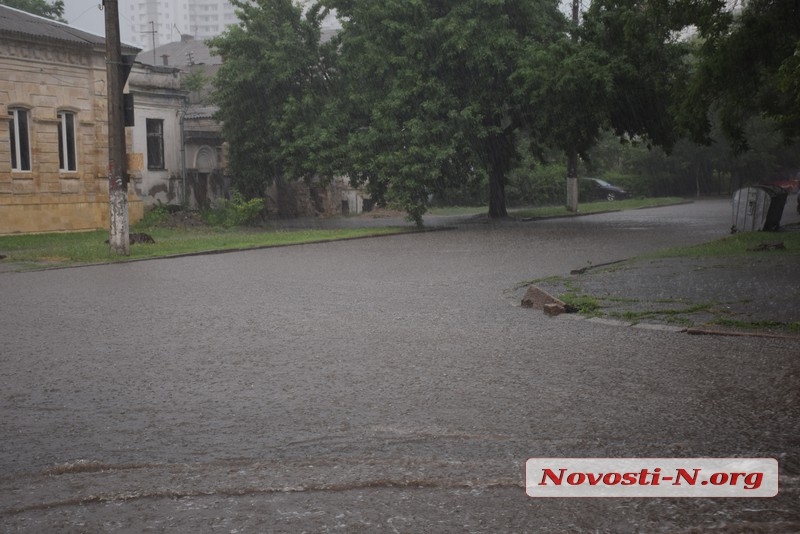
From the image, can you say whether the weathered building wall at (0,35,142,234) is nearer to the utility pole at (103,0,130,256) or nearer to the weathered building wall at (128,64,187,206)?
the weathered building wall at (128,64,187,206)

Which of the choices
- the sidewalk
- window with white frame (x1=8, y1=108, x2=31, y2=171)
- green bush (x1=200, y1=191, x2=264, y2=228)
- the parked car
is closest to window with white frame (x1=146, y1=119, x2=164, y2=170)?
green bush (x1=200, y1=191, x2=264, y2=228)

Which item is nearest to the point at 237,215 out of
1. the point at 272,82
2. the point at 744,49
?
the point at 272,82

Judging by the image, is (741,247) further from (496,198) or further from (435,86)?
(496,198)

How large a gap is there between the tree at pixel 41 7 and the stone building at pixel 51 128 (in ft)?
49.6

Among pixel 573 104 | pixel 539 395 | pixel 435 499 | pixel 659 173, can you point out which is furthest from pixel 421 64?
pixel 659 173

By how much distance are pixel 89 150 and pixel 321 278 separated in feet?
64.8

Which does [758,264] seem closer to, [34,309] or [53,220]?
[34,309]

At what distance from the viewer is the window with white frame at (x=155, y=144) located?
1512 inches

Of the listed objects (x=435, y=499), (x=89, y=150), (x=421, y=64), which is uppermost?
(x=421, y=64)

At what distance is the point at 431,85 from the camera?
30.2m

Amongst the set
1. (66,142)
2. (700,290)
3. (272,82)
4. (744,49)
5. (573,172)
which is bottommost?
(700,290)

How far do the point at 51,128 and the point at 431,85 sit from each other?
12.8 metres

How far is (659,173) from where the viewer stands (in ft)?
206

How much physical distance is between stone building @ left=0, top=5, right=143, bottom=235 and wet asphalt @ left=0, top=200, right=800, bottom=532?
1902 centimetres
